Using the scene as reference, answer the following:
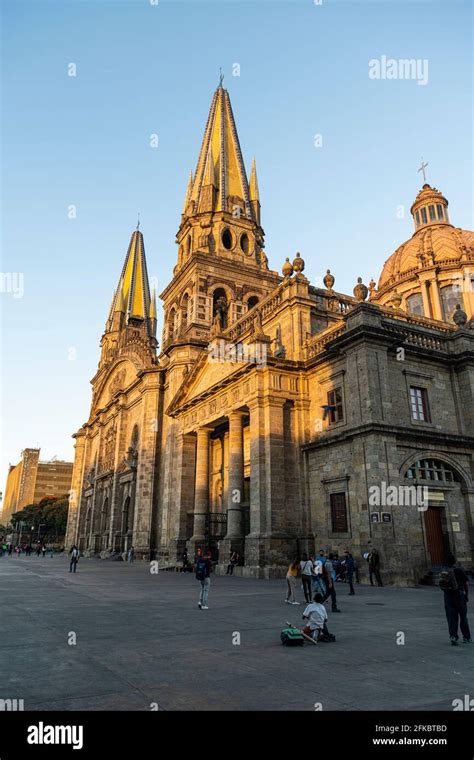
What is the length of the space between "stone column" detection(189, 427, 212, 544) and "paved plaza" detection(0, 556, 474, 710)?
55.5ft

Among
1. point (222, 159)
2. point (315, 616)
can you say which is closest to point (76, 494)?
point (222, 159)

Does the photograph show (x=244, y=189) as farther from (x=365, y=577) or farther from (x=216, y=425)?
(x=365, y=577)

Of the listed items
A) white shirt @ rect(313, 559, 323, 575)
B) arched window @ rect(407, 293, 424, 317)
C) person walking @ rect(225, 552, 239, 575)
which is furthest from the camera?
arched window @ rect(407, 293, 424, 317)

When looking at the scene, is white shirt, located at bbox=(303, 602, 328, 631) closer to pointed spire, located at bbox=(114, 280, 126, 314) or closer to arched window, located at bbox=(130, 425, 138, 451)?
arched window, located at bbox=(130, 425, 138, 451)

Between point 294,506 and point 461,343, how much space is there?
11461mm

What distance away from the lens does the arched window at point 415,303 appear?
43125mm

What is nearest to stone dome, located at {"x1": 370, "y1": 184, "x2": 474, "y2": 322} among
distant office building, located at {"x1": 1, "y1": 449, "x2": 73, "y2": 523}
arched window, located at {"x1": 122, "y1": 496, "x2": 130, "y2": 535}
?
arched window, located at {"x1": 122, "y1": 496, "x2": 130, "y2": 535}

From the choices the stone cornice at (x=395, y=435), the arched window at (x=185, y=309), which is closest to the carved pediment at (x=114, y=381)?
the arched window at (x=185, y=309)

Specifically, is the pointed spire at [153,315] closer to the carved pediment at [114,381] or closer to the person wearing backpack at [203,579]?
the carved pediment at [114,381]

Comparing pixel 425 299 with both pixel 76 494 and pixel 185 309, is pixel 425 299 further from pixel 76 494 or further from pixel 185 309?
pixel 76 494

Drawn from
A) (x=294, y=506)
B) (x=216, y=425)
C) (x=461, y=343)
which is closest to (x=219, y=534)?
(x=216, y=425)

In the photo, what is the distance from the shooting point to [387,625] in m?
10.5

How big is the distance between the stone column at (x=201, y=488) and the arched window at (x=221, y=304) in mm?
13115

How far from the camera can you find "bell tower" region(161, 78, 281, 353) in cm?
4122
